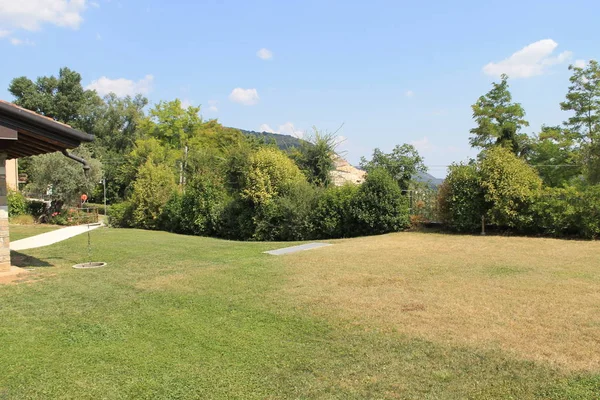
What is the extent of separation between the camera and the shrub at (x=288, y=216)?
53.6 ft

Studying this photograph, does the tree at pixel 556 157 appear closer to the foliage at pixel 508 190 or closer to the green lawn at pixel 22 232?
the foliage at pixel 508 190

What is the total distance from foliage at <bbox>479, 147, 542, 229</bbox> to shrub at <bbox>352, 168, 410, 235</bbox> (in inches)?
112

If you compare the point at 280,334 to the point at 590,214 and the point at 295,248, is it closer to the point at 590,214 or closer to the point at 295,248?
the point at 295,248

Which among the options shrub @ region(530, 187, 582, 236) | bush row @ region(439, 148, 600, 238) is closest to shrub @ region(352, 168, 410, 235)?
bush row @ region(439, 148, 600, 238)

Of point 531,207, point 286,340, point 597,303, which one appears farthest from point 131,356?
point 531,207

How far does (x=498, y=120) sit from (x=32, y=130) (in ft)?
101

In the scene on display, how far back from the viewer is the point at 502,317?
5.16 metres

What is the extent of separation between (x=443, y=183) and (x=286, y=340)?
37.5 feet

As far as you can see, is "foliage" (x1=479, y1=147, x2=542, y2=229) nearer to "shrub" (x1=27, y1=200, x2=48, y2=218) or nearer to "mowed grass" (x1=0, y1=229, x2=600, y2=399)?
"mowed grass" (x1=0, y1=229, x2=600, y2=399)

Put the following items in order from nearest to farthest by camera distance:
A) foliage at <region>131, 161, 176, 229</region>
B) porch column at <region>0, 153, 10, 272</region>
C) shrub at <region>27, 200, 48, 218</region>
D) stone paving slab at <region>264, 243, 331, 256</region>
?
porch column at <region>0, 153, 10, 272</region>
stone paving slab at <region>264, 243, 331, 256</region>
foliage at <region>131, 161, 176, 229</region>
shrub at <region>27, 200, 48, 218</region>

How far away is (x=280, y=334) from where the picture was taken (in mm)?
4820

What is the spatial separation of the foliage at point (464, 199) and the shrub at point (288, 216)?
5053 mm

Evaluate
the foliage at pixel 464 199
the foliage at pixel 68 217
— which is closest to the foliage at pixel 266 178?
the foliage at pixel 464 199

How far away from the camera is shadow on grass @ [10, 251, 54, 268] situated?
30.8ft
